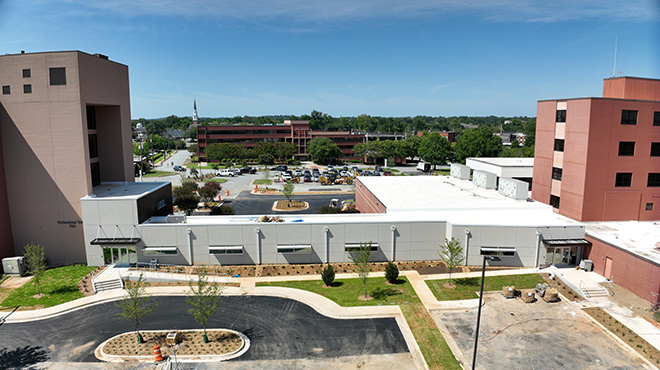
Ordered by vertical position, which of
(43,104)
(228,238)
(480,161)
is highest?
(43,104)

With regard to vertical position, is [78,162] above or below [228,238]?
above

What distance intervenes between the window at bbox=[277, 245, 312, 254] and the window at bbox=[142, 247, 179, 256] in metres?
9.47

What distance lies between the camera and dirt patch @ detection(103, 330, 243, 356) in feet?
79.6

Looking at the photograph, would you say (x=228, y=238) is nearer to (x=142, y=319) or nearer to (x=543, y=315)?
(x=142, y=319)

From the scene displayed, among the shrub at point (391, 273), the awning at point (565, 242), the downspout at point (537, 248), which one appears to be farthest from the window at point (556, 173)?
the shrub at point (391, 273)

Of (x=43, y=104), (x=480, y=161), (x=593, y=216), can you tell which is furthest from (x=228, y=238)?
(x=480, y=161)

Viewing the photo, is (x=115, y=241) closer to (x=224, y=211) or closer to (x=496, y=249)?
(x=224, y=211)

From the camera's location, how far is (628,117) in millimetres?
39938

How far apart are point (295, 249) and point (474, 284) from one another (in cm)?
1580

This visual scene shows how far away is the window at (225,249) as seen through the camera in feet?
120

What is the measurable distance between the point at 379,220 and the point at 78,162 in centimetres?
2846

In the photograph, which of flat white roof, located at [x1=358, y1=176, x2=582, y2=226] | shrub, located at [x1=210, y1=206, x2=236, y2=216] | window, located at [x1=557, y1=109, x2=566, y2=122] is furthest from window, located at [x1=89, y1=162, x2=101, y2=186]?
window, located at [x1=557, y1=109, x2=566, y2=122]

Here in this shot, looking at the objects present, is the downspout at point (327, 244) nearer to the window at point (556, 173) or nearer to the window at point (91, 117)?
the window at point (556, 173)

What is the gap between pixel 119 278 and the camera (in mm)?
33875
